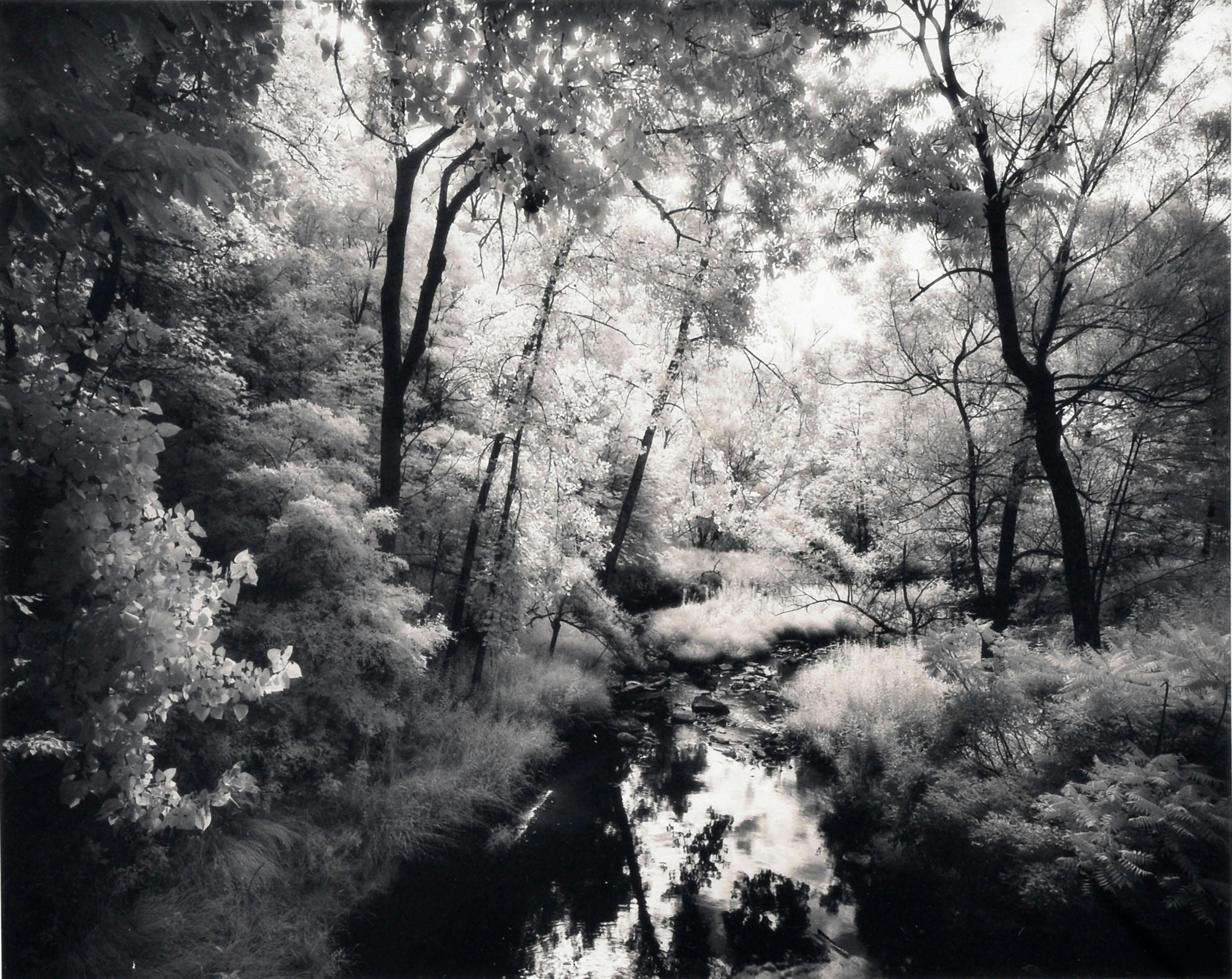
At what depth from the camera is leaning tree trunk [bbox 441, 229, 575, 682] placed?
29.5ft

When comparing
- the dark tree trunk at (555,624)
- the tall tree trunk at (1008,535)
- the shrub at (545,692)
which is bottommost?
the shrub at (545,692)

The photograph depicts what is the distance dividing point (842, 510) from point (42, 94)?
20.0m

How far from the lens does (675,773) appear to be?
9.62 metres

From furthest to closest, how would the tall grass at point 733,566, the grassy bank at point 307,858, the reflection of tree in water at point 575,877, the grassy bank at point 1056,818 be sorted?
the tall grass at point 733,566 → the reflection of tree in water at point 575,877 → the grassy bank at point 307,858 → the grassy bank at point 1056,818

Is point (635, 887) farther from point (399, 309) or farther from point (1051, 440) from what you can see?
point (399, 309)

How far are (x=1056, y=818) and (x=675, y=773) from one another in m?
5.42

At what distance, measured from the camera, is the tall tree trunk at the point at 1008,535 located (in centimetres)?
881

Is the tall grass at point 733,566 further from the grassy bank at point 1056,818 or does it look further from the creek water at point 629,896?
the grassy bank at point 1056,818

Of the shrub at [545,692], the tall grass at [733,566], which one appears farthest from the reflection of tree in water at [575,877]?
the tall grass at [733,566]

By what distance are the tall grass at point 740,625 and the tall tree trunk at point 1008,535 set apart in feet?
18.9

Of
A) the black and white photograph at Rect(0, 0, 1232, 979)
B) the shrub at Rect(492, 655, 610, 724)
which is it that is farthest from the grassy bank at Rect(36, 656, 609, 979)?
the shrub at Rect(492, 655, 610, 724)

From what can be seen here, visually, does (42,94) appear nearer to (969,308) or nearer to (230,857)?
(230,857)

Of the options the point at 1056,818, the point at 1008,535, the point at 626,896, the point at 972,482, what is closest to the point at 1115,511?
the point at 1008,535

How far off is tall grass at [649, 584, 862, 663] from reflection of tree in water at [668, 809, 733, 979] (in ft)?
24.2
